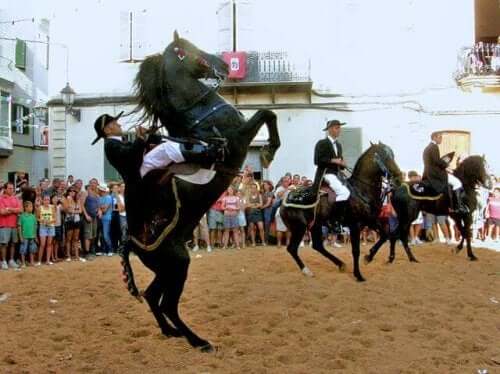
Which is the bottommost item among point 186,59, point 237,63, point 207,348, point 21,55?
point 207,348

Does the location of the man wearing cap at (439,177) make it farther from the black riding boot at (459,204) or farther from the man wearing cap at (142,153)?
the man wearing cap at (142,153)

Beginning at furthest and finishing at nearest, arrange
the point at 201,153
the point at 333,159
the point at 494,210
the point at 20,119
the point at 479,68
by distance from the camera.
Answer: the point at 20,119 → the point at 479,68 → the point at 494,210 → the point at 333,159 → the point at 201,153

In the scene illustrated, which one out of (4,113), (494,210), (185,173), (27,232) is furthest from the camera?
(4,113)

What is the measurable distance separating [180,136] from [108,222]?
905 cm

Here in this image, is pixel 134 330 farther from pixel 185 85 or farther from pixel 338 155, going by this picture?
pixel 338 155

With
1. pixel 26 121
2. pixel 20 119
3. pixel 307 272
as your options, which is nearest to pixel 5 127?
pixel 20 119

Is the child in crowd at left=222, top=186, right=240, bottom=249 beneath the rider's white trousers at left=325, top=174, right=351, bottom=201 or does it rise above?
beneath

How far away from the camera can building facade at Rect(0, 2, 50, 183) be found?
1111 inches

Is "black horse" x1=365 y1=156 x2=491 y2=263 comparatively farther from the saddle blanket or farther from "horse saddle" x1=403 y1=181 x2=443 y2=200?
the saddle blanket

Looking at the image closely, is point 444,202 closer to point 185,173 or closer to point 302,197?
point 302,197

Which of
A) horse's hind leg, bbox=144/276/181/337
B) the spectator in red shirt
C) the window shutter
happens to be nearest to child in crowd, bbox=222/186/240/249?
the spectator in red shirt

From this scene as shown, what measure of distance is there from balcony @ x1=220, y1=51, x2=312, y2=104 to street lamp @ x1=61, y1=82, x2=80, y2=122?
5072 mm

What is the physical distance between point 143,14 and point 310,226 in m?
14.2

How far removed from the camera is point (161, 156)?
229 inches
